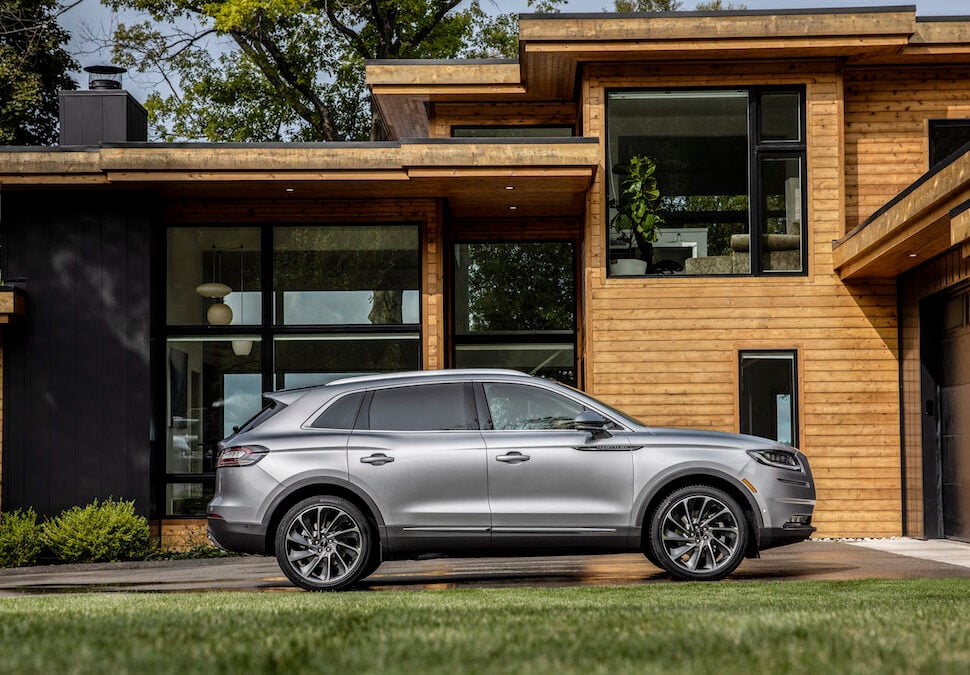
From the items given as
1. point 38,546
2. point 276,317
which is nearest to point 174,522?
point 38,546

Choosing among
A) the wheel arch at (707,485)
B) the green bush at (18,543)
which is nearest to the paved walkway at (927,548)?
the wheel arch at (707,485)

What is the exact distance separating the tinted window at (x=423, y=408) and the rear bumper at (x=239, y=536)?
1.20 metres

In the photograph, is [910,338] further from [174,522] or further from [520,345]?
[174,522]

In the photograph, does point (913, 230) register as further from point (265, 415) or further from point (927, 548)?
Result: point (265, 415)

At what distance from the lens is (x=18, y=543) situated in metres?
14.1

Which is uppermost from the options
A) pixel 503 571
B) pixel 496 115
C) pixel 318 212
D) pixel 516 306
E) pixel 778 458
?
pixel 496 115

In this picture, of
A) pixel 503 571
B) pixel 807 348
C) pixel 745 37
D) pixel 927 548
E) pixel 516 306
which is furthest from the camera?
pixel 516 306

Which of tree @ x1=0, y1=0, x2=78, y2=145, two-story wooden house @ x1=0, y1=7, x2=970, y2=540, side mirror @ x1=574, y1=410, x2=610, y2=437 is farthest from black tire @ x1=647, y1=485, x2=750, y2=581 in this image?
tree @ x1=0, y1=0, x2=78, y2=145

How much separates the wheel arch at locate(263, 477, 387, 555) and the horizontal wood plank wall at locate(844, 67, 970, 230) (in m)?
8.72

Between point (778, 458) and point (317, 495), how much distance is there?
362 cm

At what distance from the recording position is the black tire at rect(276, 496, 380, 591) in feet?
30.5

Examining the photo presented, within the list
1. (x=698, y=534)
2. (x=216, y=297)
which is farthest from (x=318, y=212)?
(x=698, y=534)

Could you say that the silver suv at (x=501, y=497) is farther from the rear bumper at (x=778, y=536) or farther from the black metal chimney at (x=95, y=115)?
the black metal chimney at (x=95, y=115)

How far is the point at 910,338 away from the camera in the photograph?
48.1 ft
